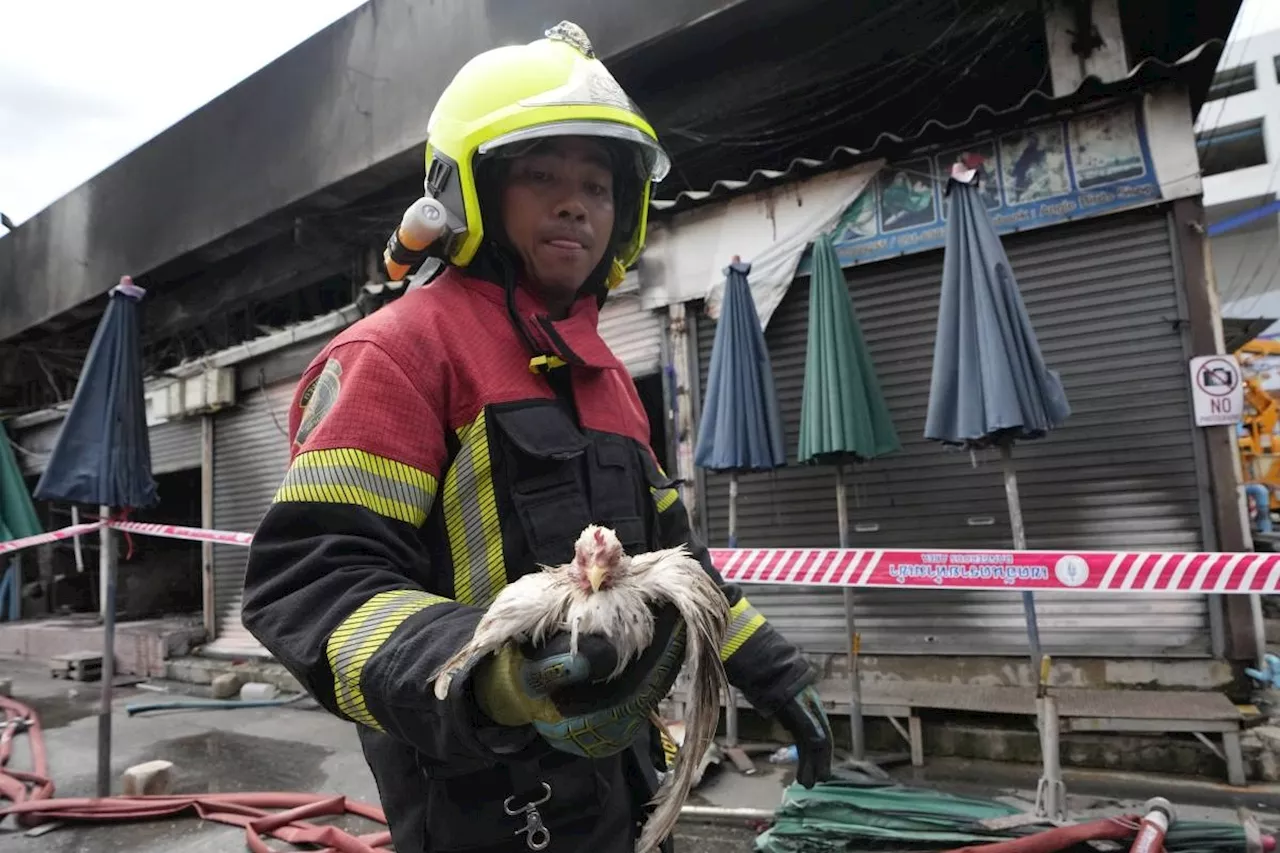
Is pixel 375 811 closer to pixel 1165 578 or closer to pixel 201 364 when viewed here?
pixel 1165 578

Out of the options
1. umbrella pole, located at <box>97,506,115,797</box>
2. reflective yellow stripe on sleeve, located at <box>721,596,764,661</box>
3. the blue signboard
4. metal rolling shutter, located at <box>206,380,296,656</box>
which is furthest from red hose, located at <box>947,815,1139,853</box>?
metal rolling shutter, located at <box>206,380,296,656</box>

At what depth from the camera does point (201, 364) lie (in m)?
9.83

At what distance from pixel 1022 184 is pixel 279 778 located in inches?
273

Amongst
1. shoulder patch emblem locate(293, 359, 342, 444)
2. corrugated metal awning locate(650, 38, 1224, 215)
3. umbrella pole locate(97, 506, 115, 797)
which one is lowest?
umbrella pole locate(97, 506, 115, 797)

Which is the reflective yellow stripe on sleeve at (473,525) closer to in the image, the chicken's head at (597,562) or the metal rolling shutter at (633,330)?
the chicken's head at (597,562)

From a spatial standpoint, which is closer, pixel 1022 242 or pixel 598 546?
pixel 598 546

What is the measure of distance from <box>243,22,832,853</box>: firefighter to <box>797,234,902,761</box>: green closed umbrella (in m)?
2.92

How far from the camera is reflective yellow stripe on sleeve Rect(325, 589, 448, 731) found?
945 millimetres

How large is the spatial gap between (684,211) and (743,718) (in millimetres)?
4230

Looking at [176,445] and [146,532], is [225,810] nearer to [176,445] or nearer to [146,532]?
[146,532]

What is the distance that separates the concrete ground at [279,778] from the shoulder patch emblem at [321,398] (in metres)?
3.35

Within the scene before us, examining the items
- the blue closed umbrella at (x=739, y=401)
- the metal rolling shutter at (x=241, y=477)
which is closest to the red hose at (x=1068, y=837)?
the blue closed umbrella at (x=739, y=401)

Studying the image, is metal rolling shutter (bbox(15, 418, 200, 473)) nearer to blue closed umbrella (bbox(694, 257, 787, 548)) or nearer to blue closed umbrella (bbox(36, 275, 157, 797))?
blue closed umbrella (bbox(36, 275, 157, 797))

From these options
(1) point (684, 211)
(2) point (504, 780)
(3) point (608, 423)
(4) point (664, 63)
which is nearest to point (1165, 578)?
(3) point (608, 423)
